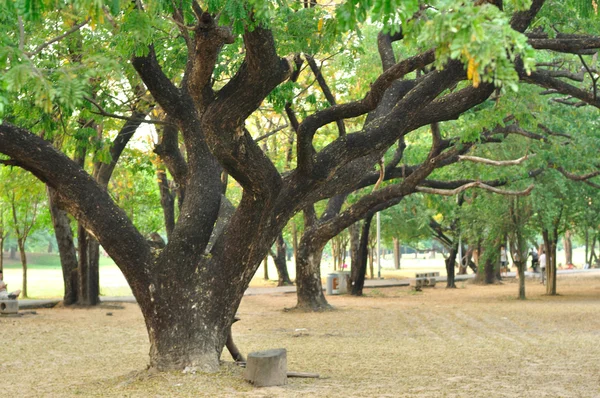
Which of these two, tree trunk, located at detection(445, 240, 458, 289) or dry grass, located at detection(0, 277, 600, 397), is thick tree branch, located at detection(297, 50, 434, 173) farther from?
tree trunk, located at detection(445, 240, 458, 289)

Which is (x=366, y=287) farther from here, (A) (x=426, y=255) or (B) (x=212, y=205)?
(A) (x=426, y=255)

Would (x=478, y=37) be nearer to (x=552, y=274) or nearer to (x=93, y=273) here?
(x=93, y=273)

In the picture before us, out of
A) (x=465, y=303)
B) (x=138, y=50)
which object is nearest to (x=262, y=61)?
(x=138, y=50)

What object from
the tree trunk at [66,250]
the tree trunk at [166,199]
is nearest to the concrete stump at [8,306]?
the tree trunk at [66,250]

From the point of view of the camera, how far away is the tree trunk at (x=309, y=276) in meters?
20.0

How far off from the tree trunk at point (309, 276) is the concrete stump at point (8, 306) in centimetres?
711

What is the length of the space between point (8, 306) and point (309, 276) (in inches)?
298

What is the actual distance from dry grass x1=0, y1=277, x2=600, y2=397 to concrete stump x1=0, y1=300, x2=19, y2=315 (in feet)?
2.19

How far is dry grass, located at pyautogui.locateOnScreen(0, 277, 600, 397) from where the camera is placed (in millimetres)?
8820

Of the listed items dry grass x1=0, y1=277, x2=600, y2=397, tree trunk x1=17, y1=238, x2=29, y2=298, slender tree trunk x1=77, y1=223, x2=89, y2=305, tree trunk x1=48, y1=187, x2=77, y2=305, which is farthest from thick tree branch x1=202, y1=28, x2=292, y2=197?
tree trunk x1=17, y1=238, x2=29, y2=298

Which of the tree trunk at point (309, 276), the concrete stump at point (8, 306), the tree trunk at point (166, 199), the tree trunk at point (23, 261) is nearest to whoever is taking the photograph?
the concrete stump at point (8, 306)

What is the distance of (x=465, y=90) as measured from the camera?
10430mm

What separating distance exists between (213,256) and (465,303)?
49.8 feet

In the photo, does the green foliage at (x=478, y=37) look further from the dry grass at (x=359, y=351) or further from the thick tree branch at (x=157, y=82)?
the thick tree branch at (x=157, y=82)
